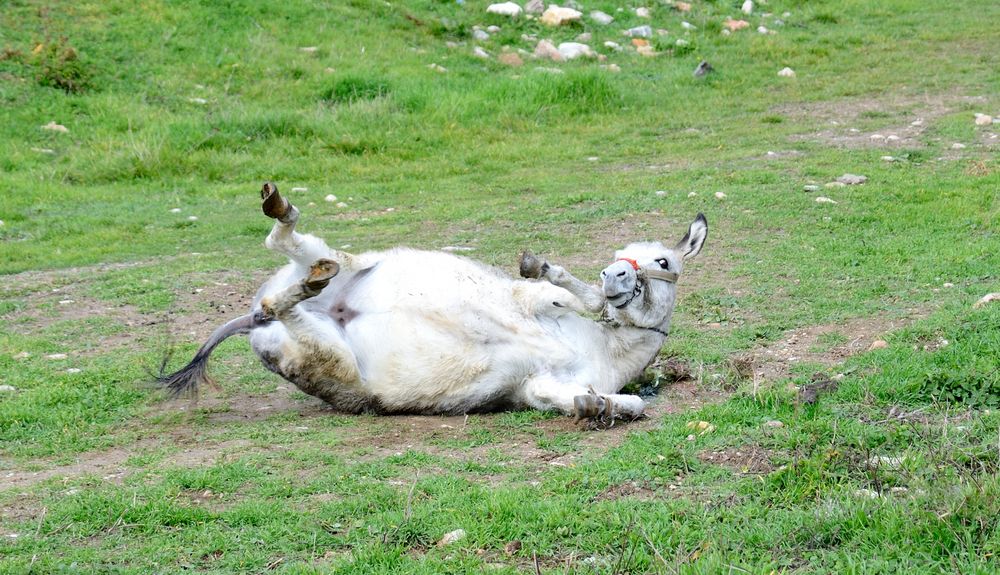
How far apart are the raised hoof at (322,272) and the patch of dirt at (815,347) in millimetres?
2290

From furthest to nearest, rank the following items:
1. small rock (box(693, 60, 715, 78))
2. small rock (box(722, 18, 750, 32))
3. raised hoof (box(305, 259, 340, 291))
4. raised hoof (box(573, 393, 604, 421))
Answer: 1. small rock (box(722, 18, 750, 32))
2. small rock (box(693, 60, 715, 78))
3. raised hoof (box(305, 259, 340, 291))
4. raised hoof (box(573, 393, 604, 421))

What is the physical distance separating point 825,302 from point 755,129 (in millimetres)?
7235

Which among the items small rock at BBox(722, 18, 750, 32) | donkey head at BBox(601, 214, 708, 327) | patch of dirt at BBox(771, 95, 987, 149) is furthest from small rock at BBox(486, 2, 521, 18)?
donkey head at BBox(601, 214, 708, 327)

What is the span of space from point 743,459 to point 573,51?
44.7 ft

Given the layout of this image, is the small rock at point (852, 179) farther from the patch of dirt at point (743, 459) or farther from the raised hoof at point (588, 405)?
the patch of dirt at point (743, 459)

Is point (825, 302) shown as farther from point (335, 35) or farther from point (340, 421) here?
point (335, 35)

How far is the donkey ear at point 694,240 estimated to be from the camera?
6266 millimetres

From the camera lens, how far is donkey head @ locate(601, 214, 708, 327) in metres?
5.65

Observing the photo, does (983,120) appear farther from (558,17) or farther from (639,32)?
(558,17)

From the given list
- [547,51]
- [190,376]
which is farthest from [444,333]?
[547,51]

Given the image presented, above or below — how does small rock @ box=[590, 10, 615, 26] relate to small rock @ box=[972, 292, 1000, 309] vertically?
above

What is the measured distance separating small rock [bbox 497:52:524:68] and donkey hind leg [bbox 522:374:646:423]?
1174 centimetres

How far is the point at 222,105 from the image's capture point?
45.9ft

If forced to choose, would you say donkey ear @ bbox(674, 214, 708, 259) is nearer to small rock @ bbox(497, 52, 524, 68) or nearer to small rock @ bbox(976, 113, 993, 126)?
A: small rock @ bbox(976, 113, 993, 126)
